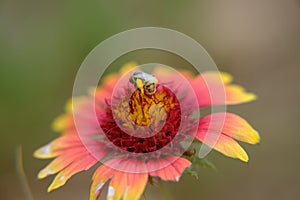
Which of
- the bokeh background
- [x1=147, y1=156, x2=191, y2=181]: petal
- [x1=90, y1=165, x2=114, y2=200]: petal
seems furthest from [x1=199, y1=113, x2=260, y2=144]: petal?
the bokeh background

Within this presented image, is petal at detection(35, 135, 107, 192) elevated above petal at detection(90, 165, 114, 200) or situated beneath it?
elevated above

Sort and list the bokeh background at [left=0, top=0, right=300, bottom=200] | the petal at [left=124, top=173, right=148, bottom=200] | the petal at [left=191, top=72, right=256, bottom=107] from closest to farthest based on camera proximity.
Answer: the petal at [left=124, top=173, right=148, bottom=200], the petal at [left=191, top=72, right=256, bottom=107], the bokeh background at [left=0, top=0, right=300, bottom=200]

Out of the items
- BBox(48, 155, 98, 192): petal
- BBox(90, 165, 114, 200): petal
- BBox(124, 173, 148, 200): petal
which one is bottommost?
BBox(124, 173, 148, 200): petal

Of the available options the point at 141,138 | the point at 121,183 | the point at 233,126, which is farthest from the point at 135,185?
the point at 233,126

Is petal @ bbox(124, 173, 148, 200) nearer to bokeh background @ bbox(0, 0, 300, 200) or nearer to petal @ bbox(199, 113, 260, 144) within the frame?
petal @ bbox(199, 113, 260, 144)

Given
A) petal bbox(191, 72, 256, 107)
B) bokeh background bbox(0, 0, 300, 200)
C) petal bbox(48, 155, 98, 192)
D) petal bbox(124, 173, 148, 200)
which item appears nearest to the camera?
petal bbox(124, 173, 148, 200)

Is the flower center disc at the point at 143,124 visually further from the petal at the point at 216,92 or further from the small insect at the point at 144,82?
the petal at the point at 216,92

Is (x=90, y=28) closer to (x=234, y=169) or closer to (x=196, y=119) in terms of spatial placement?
(x=234, y=169)

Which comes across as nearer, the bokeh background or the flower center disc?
the flower center disc

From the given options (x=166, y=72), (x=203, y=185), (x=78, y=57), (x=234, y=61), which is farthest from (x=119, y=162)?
(x=234, y=61)
